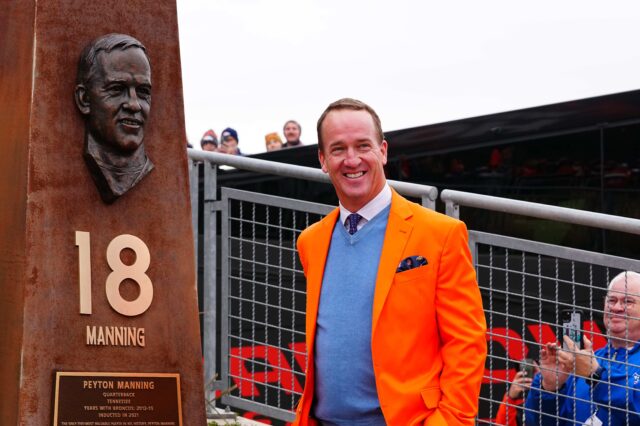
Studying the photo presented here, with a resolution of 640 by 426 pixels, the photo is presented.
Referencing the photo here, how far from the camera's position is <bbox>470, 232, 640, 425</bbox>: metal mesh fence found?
6148mm

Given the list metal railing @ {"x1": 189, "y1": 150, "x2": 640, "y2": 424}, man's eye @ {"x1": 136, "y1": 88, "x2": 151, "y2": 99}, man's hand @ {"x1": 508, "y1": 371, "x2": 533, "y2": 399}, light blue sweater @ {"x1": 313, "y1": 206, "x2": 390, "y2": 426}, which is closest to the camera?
light blue sweater @ {"x1": 313, "y1": 206, "x2": 390, "y2": 426}

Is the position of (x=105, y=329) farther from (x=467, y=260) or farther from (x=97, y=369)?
(x=467, y=260)

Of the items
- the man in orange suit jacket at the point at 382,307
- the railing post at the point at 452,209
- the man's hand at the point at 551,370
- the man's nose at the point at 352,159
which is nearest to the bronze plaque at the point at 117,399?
the man in orange suit jacket at the point at 382,307

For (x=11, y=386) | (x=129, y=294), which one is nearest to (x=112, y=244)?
(x=129, y=294)

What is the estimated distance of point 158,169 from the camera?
648 cm

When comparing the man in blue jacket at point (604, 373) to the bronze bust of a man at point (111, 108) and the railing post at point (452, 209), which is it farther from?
the bronze bust of a man at point (111, 108)

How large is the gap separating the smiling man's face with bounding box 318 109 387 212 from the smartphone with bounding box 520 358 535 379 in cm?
213

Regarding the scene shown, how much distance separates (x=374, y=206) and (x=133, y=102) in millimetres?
1961

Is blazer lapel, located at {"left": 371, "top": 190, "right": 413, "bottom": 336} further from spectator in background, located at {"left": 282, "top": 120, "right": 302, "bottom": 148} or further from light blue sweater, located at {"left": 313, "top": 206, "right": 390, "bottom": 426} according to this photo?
spectator in background, located at {"left": 282, "top": 120, "right": 302, "bottom": 148}

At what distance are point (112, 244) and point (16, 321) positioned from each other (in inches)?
24.0

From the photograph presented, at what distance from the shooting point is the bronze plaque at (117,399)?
592 centimetres

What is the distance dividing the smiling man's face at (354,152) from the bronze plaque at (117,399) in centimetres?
200

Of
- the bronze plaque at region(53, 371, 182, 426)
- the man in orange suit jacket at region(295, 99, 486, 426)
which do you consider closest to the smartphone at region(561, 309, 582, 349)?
the man in orange suit jacket at region(295, 99, 486, 426)

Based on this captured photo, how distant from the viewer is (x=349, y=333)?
4.57 m
